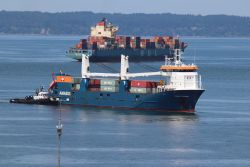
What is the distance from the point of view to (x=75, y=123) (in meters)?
92.8

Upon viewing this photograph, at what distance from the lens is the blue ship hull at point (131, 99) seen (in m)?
103

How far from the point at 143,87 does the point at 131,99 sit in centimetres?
160

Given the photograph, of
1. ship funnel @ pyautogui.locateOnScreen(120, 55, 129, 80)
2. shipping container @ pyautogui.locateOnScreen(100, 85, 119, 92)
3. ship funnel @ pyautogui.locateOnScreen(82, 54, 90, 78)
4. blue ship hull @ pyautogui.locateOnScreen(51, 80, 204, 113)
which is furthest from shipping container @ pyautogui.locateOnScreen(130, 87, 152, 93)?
ship funnel @ pyautogui.locateOnScreen(82, 54, 90, 78)

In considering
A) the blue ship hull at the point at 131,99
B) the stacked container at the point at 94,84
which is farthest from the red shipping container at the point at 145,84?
the stacked container at the point at 94,84

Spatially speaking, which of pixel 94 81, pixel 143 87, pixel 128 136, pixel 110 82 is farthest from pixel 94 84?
pixel 128 136

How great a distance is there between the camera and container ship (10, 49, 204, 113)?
103 metres

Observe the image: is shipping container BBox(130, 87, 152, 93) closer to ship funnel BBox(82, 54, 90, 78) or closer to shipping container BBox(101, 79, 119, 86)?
shipping container BBox(101, 79, 119, 86)

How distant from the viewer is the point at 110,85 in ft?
348

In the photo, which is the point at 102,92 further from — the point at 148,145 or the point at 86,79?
the point at 148,145

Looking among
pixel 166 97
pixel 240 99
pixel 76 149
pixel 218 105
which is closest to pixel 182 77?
pixel 166 97

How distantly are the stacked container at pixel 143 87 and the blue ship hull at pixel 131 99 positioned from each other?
1.48 feet

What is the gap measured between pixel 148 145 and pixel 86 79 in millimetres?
29044

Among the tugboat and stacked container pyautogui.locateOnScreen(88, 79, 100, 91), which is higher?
stacked container pyautogui.locateOnScreen(88, 79, 100, 91)

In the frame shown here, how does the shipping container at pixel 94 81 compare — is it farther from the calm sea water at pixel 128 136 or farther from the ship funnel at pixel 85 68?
the calm sea water at pixel 128 136
